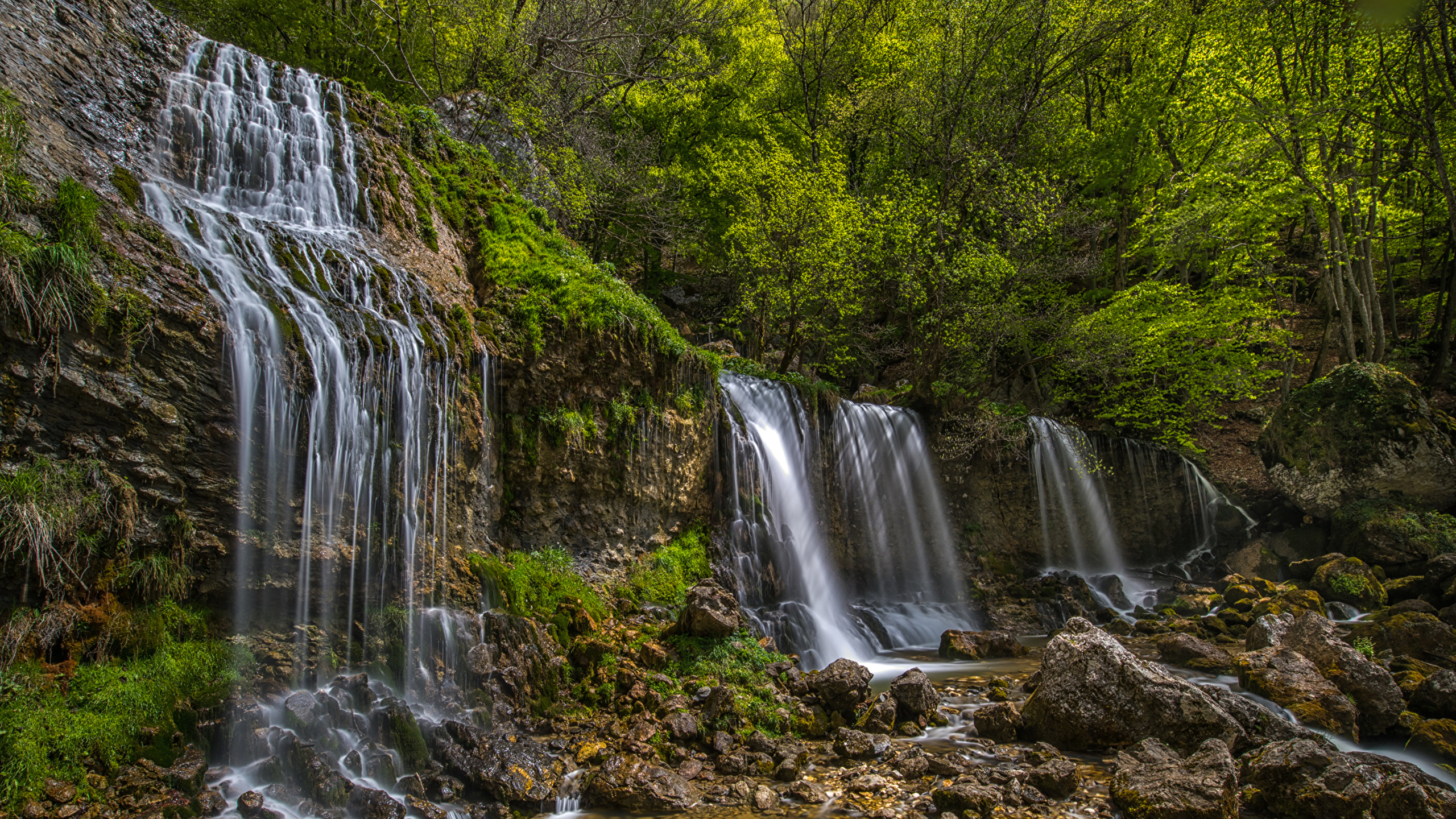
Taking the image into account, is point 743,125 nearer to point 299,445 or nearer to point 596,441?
point 596,441

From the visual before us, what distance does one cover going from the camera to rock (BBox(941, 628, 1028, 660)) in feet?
35.5

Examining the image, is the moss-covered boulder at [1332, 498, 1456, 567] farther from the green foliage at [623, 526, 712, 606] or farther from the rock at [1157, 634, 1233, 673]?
the green foliage at [623, 526, 712, 606]

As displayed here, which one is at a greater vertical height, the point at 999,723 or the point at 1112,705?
the point at 1112,705

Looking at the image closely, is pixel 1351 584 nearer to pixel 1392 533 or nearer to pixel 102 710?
pixel 1392 533

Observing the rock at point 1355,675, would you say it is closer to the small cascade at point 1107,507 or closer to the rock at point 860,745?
the rock at point 860,745

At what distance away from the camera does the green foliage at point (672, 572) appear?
375 inches

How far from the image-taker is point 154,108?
26.0 ft

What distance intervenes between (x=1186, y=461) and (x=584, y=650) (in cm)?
1748

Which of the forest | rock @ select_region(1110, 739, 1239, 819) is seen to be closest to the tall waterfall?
the forest

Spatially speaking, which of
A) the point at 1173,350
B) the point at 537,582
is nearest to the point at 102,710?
the point at 537,582

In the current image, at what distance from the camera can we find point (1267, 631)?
9172 millimetres

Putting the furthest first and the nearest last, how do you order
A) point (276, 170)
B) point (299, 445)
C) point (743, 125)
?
point (743, 125), point (276, 170), point (299, 445)

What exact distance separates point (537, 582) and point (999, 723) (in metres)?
5.31

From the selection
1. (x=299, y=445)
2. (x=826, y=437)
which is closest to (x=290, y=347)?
(x=299, y=445)
